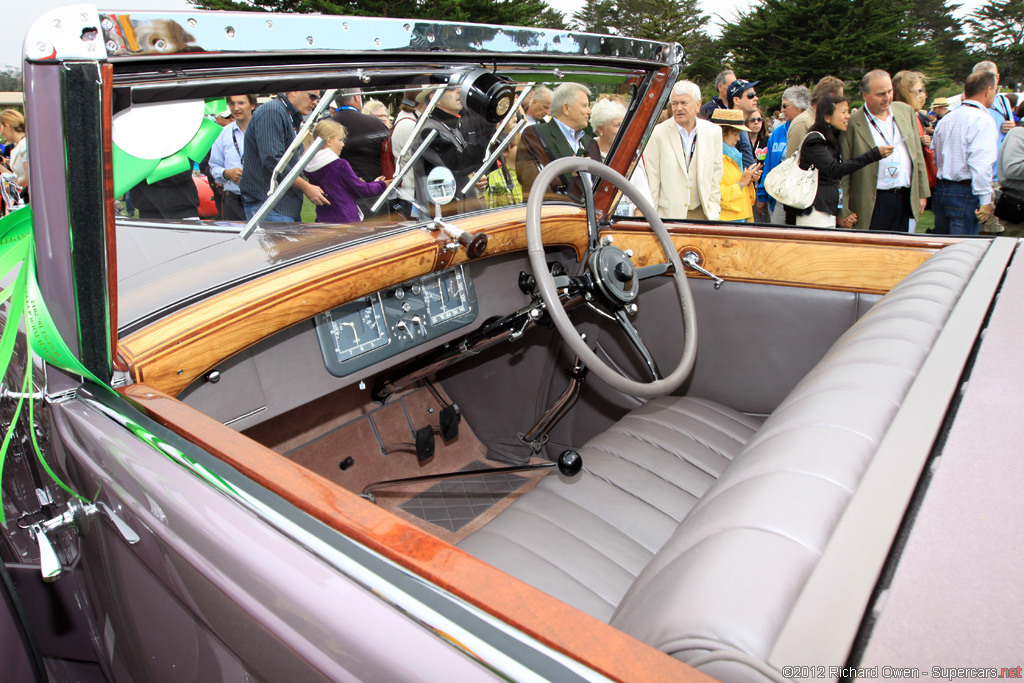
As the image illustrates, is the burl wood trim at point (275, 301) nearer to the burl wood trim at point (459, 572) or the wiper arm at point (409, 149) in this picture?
the wiper arm at point (409, 149)

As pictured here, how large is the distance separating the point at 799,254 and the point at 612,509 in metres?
1.03

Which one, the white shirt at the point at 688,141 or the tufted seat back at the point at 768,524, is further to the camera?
the white shirt at the point at 688,141

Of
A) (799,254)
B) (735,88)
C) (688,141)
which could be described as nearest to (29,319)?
(799,254)

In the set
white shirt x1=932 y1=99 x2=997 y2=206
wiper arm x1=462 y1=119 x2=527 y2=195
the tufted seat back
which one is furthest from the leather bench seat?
white shirt x1=932 y1=99 x2=997 y2=206

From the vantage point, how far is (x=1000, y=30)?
33.1m

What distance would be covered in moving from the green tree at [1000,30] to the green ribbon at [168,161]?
39244mm

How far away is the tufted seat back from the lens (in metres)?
0.57

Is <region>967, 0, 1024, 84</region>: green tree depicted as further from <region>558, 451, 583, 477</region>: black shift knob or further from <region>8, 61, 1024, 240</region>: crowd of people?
<region>558, 451, 583, 477</region>: black shift knob

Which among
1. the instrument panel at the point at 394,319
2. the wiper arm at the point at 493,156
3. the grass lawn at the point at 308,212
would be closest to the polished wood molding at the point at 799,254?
the wiper arm at the point at 493,156

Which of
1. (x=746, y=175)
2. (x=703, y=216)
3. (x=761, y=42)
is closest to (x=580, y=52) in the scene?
(x=703, y=216)

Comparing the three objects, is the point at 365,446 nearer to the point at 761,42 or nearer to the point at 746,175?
the point at 746,175

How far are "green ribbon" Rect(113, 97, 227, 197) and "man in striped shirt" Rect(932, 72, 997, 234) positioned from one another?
5.14 metres

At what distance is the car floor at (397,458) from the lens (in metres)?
2.22

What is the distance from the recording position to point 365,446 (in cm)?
240
